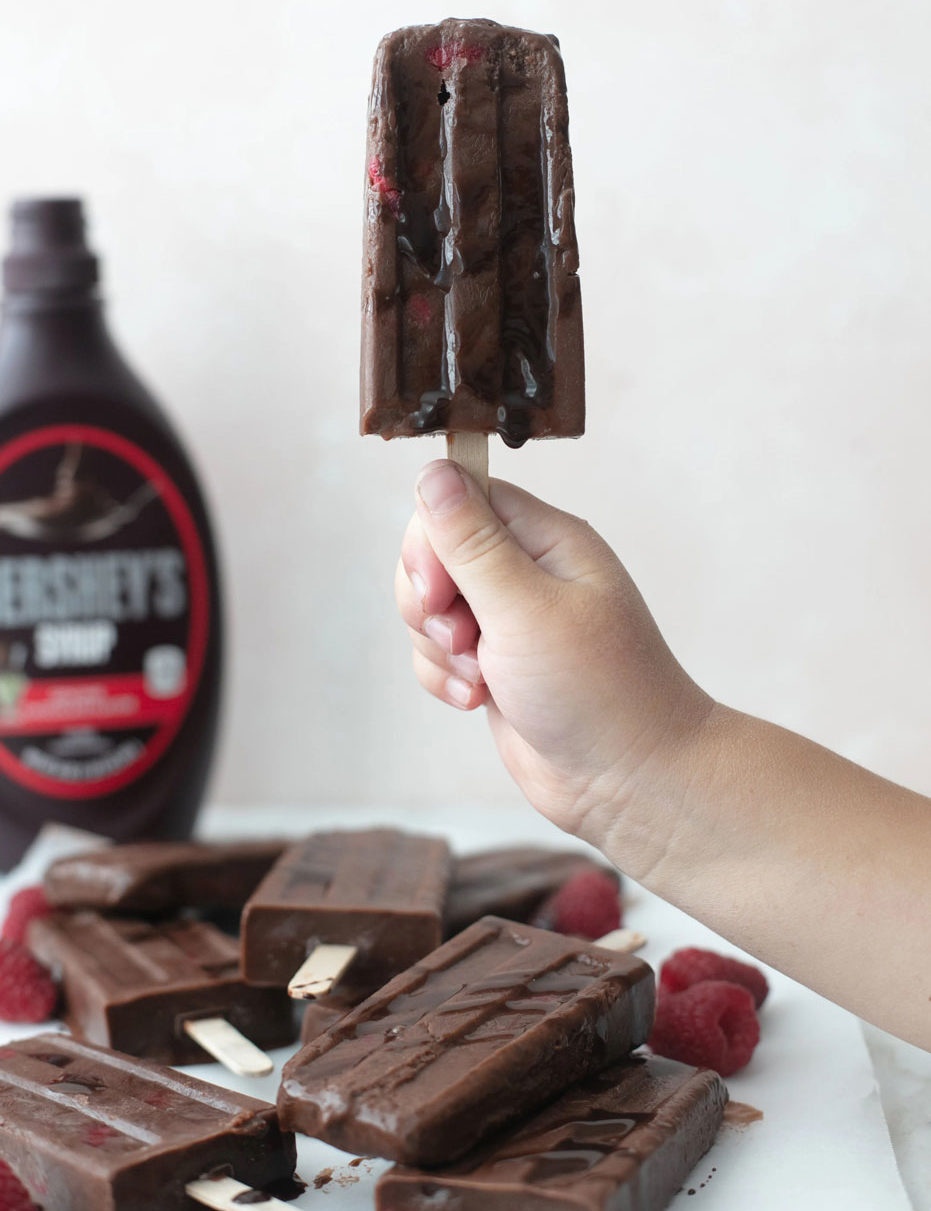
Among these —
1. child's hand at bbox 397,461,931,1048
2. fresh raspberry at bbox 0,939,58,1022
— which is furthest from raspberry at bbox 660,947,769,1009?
fresh raspberry at bbox 0,939,58,1022

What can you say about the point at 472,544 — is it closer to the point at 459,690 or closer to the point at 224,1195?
the point at 459,690

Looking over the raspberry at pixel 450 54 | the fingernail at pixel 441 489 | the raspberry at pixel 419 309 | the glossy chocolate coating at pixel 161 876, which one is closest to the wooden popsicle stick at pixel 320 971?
the glossy chocolate coating at pixel 161 876

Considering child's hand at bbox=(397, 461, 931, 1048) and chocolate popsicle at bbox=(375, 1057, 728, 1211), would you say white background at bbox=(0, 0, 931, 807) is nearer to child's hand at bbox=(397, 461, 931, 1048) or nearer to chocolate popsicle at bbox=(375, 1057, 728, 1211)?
child's hand at bbox=(397, 461, 931, 1048)

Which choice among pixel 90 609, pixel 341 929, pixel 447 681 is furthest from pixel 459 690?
pixel 90 609

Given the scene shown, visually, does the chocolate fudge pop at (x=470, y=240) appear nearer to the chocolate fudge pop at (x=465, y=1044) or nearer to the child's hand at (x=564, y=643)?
the child's hand at (x=564, y=643)

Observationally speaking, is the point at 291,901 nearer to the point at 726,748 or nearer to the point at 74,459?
the point at 726,748
